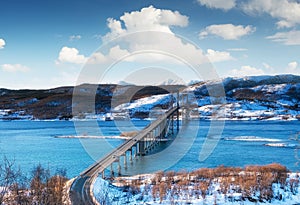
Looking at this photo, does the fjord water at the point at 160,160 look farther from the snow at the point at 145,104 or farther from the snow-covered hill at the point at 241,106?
the snow at the point at 145,104

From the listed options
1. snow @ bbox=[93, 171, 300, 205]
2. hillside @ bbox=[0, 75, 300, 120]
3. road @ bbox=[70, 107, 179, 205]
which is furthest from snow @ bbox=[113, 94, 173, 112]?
snow @ bbox=[93, 171, 300, 205]

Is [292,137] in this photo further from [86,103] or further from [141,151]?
[86,103]

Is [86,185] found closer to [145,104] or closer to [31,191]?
[31,191]

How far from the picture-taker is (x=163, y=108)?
110 metres

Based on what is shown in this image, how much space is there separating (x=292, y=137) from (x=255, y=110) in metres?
46.9

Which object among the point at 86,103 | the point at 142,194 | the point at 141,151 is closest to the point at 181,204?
the point at 142,194

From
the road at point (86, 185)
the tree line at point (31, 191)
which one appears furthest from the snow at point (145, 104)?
the tree line at point (31, 191)

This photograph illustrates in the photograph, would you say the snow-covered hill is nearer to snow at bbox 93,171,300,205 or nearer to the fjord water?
the fjord water

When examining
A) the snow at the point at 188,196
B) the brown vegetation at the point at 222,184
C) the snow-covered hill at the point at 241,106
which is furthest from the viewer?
the snow-covered hill at the point at 241,106

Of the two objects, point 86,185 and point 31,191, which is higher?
point 31,191

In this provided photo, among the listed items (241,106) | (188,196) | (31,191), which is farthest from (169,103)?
(31,191)

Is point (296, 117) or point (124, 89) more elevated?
point (124, 89)

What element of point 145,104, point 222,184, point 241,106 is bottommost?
point 222,184

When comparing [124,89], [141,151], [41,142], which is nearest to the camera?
[141,151]
